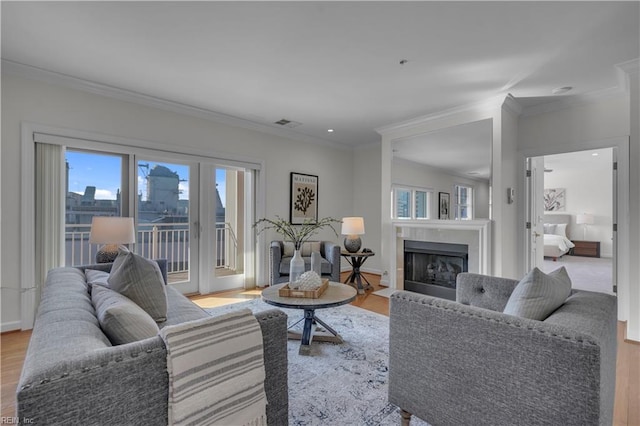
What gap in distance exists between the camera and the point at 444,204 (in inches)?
160

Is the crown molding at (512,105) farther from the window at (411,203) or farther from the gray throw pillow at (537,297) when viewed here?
the gray throw pillow at (537,297)

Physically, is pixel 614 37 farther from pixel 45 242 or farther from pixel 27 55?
pixel 45 242

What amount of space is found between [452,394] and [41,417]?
1.43m

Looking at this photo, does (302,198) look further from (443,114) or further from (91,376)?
(91,376)

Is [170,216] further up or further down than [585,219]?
further up

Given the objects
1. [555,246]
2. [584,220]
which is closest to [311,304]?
[555,246]

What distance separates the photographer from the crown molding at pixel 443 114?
11.7 feet

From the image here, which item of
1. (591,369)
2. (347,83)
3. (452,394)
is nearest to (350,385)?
(452,394)

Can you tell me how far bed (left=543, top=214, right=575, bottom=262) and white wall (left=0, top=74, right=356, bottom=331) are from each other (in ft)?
18.1

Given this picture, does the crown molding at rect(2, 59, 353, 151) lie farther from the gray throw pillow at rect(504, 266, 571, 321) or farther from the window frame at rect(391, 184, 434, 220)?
the gray throw pillow at rect(504, 266, 571, 321)

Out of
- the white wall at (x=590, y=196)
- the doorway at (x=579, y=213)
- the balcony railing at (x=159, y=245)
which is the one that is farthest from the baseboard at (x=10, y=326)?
the white wall at (x=590, y=196)

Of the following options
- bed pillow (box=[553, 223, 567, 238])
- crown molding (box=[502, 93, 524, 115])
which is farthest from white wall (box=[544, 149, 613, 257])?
crown molding (box=[502, 93, 524, 115])

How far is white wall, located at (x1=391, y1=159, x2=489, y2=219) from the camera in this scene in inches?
148

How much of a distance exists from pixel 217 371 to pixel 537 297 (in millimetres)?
1379
